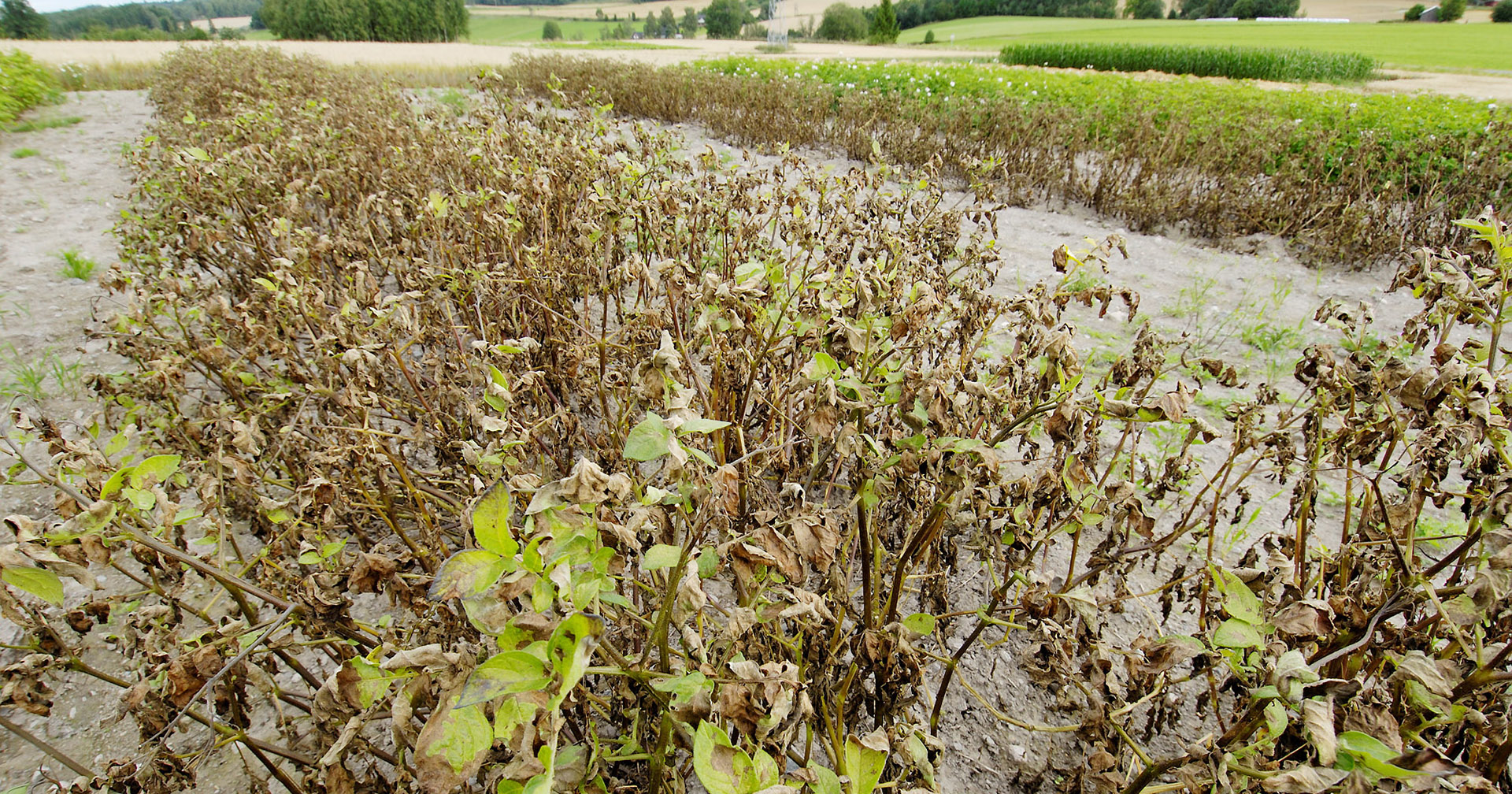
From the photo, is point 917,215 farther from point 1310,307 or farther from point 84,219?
point 84,219

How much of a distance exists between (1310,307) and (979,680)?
4.16 meters

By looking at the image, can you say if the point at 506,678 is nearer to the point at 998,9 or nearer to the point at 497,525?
the point at 497,525

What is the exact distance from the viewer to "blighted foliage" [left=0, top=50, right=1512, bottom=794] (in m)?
0.88

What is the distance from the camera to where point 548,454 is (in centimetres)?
211

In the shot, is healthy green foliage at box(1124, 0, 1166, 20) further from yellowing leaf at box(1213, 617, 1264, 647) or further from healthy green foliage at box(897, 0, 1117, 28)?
yellowing leaf at box(1213, 617, 1264, 647)

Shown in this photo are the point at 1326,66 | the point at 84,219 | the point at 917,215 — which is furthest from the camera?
the point at 1326,66

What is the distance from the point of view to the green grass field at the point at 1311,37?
25.4 meters

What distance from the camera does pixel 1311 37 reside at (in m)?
33.2

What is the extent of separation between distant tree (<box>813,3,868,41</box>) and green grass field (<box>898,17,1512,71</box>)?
3.83m

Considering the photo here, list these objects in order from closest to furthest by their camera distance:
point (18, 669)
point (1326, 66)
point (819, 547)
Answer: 1. point (819, 547)
2. point (18, 669)
3. point (1326, 66)

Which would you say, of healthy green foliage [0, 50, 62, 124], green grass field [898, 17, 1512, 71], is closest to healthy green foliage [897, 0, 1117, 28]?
green grass field [898, 17, 1512, 71]

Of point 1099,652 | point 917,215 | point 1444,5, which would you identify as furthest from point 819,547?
point 1444,5

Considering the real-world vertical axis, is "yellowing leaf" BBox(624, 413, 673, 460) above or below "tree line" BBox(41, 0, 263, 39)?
below

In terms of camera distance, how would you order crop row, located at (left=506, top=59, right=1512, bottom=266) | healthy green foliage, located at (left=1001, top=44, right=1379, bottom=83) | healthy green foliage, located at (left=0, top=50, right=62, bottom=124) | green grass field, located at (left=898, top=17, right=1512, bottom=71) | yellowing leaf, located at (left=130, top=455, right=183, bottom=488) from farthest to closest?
green grass field, located at (left=898, top=17, right=1512, bottom=71)
healthy green foliage, located at (left=1001, top=44, right=1379, bottom=83)
healthy green foliage, located at (left=0, top=50, right=62, bottom=124)
crop row, located at (left=506, top=59, right=1512, bottom=266)
yellowing leaf, located at (left=130, top=455, right=183, bottom=488)
